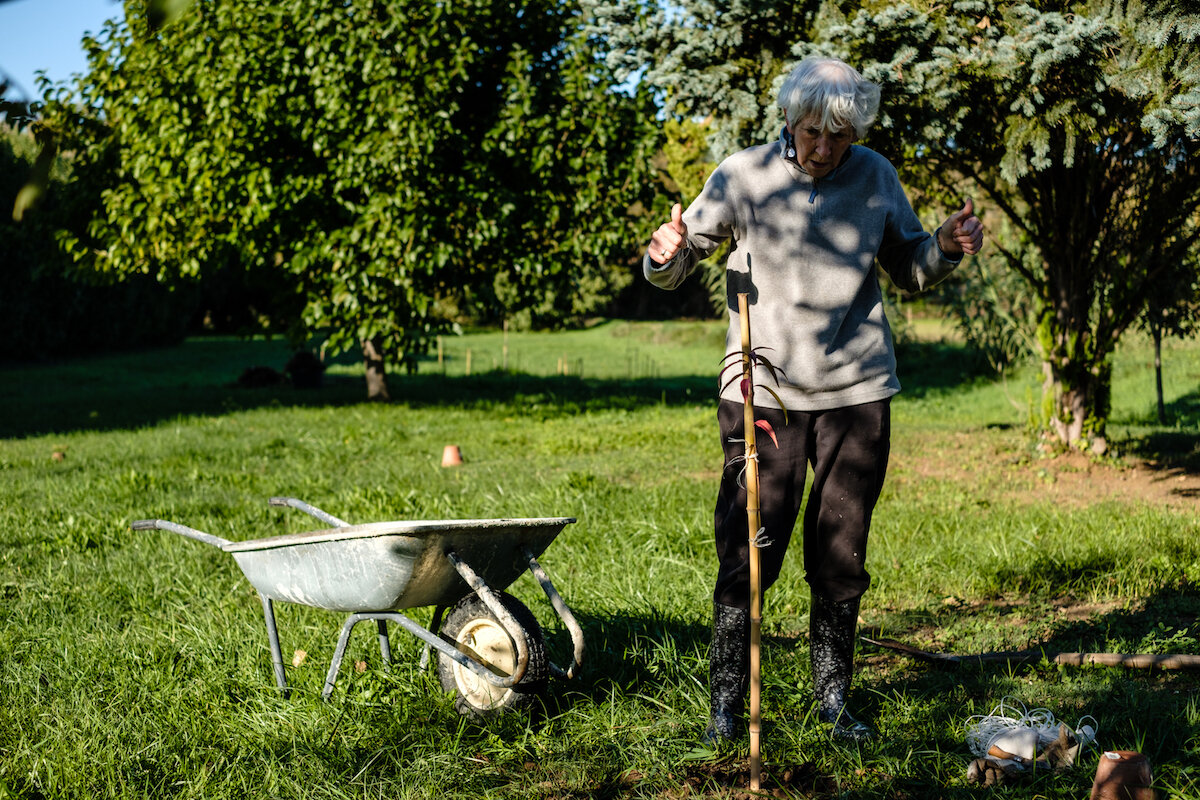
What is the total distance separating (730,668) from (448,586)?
0.85 m

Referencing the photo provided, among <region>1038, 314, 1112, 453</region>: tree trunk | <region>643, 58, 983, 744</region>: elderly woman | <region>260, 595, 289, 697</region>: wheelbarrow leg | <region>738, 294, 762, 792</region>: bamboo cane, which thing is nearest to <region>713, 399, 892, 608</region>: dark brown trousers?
<region>643, 58, 983, 744</region>: elderly woman

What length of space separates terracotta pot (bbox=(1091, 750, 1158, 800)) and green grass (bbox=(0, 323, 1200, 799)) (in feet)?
0.65

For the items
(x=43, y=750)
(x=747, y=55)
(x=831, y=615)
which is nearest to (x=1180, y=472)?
(x=747, y=55)

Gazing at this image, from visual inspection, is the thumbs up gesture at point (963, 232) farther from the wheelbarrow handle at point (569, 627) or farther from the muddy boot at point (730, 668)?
the wheelbarrow handle at point (569, 627)

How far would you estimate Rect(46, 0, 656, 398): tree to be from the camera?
388 inches

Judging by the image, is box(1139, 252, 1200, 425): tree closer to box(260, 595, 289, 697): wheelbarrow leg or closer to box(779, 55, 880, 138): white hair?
box(779, 55, 880, 138): white hair

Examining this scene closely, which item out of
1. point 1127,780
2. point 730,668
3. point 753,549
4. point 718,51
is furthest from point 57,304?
point 1127,780

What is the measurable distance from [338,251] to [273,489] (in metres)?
3.98

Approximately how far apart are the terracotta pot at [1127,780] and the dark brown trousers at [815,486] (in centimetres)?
78

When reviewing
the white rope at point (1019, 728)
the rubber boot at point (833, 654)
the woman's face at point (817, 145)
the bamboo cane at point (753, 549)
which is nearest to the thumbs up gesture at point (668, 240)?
the bamboo cane at point (753, 549)

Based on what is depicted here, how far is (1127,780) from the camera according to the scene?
222cm

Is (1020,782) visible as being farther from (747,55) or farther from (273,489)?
(273,489)

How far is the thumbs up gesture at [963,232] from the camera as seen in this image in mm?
2557

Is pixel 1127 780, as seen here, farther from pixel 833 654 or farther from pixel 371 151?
pixel 371 151
